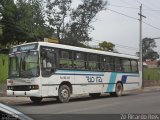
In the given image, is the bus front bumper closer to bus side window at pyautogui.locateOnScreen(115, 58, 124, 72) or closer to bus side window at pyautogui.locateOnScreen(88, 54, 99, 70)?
bus side window at pyautogui.locateOnScreen(88, 54, 99, 70)

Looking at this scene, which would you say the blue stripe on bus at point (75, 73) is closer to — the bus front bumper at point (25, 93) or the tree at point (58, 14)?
the bus front bumper at point (25, 93)

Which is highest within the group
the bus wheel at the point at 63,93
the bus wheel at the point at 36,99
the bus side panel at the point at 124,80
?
the bus side panel at the point at 124,80

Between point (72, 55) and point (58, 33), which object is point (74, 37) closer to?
point (58, 33)

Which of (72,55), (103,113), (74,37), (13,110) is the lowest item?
(103,113)

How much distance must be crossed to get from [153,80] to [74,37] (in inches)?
638

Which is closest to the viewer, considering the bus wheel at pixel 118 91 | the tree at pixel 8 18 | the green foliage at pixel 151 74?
the bus wheel at pixel 118 91

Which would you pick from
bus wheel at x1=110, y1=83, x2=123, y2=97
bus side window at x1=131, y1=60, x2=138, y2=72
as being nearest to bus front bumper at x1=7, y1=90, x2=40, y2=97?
bus wheel at x1=110, y1=83, x2=123, y2=97

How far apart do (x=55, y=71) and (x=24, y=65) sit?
1532 mm

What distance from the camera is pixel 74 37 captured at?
64.2m

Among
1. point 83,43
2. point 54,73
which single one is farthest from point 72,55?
point 83,43

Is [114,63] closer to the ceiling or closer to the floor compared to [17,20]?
closer to the floor

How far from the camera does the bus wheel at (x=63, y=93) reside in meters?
20.8

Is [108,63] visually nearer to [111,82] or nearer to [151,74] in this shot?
[111,82]

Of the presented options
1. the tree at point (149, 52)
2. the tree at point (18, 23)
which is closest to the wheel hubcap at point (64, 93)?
the tree at point (18, 23)
